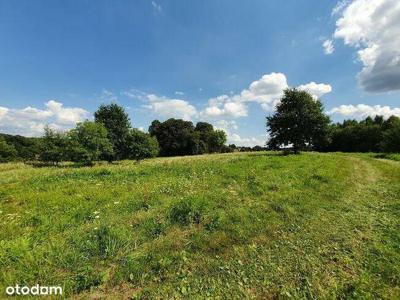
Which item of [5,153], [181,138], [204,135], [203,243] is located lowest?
[203,243]

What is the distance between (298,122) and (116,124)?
4195 centimetres

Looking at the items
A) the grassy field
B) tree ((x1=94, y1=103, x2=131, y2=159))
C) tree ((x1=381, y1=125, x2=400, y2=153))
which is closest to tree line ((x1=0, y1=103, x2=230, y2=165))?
tree ((x1=94, y1=103, x2=131, y2=159))

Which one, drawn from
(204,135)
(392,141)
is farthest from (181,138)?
(392,141)

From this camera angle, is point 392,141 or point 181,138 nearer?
point 392,141

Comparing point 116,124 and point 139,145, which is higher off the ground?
point 116,124

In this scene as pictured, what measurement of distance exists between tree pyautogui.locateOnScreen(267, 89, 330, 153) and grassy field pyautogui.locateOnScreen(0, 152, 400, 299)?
28.7 metres

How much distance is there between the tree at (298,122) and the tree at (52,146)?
4209 centimetres

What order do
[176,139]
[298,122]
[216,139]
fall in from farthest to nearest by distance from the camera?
[216,139] → [176,139] → [298,122]

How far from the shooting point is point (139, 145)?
55.4m

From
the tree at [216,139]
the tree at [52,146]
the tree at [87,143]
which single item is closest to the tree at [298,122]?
the tree at [87,143]

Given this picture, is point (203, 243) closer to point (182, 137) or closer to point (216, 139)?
point (182, 137)

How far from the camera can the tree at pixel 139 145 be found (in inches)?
2191

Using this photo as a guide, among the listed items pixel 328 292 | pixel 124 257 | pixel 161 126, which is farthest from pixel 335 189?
pixel 161 126

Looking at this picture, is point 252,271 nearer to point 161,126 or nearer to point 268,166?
point 268,166
